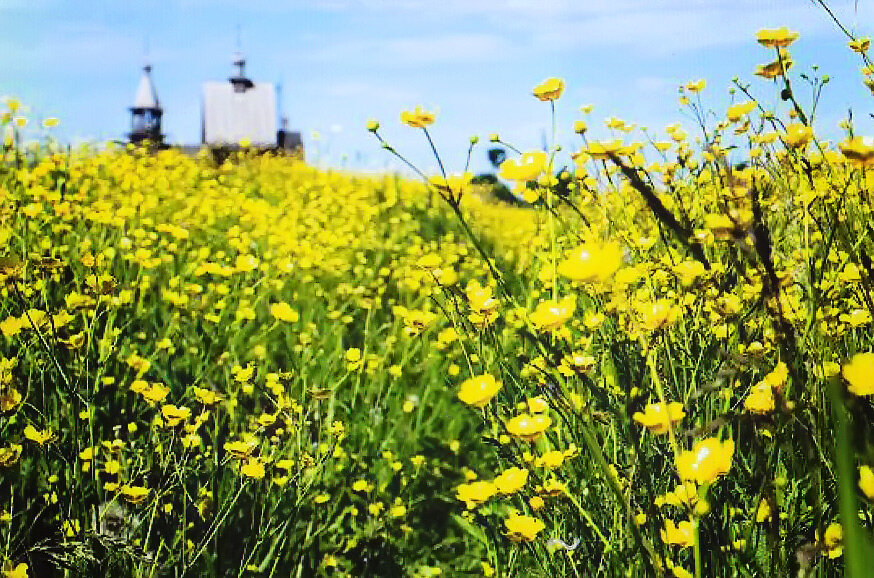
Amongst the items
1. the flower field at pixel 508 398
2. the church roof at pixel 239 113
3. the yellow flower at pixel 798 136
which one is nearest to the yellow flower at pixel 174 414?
the flower field at pixel 508 398

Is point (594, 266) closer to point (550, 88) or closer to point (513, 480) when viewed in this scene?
point (513, 480)

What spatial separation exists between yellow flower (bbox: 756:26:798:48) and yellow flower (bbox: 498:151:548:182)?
51 cm

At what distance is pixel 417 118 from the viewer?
1.52 meters

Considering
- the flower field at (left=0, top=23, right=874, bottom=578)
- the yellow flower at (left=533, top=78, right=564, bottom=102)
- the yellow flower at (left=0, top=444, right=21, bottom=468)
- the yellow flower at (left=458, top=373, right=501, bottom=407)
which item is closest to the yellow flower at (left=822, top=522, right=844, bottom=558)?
the flower field at (left=0, top=23, right=874, bottom=578)

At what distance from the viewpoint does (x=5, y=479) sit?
1.97 metres

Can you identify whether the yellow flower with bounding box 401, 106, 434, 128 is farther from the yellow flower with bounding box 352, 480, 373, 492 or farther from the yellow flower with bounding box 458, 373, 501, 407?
the yellow flower with bounding box 352, 480, 373, 492

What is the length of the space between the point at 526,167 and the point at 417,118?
29 cm

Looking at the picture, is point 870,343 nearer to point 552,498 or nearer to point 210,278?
point 552,498

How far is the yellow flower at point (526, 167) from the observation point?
1308mm

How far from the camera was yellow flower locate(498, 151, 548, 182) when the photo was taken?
1308 mm

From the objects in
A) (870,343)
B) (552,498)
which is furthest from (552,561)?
(870,343)

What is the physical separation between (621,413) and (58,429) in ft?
4.12

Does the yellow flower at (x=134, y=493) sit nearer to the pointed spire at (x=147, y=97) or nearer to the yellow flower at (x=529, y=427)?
the yellow flower at (x=529, y=427)

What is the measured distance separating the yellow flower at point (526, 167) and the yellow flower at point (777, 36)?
19.9 inches
